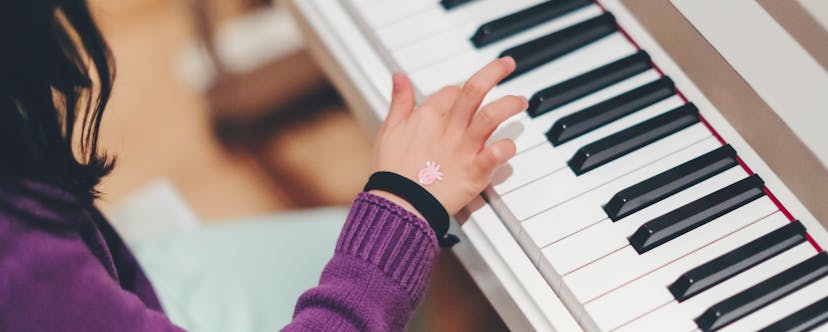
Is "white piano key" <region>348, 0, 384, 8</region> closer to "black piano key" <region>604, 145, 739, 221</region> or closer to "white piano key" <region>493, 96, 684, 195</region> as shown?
"white piano key" <region>493, 96, 684, 195</region>

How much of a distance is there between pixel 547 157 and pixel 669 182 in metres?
0.14

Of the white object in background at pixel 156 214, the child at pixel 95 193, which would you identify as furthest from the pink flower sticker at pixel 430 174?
the white object in background at pixel 156 214

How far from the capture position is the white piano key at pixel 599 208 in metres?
0.91

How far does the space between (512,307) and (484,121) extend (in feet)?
0.69

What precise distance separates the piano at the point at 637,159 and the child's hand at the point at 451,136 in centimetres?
3

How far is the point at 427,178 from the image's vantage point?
0.97 meters

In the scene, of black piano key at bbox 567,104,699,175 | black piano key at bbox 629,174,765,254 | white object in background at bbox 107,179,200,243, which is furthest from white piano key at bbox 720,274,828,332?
white object in background at bbox 107,179,200,243

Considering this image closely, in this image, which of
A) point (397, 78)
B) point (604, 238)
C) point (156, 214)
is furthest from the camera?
point (156, 214)

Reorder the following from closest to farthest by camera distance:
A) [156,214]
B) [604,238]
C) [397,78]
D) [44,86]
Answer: [44,86] < [604,238] < [397,78] < [156,214]

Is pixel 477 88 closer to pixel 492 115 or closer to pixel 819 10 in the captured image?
pixel 492 115

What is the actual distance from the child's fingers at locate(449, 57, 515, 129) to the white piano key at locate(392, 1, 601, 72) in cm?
8

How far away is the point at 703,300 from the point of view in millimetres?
859

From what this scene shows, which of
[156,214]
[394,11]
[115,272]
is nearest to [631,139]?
[394,11]

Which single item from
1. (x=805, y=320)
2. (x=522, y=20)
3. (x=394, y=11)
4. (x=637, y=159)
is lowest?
(x=805, y=320)
